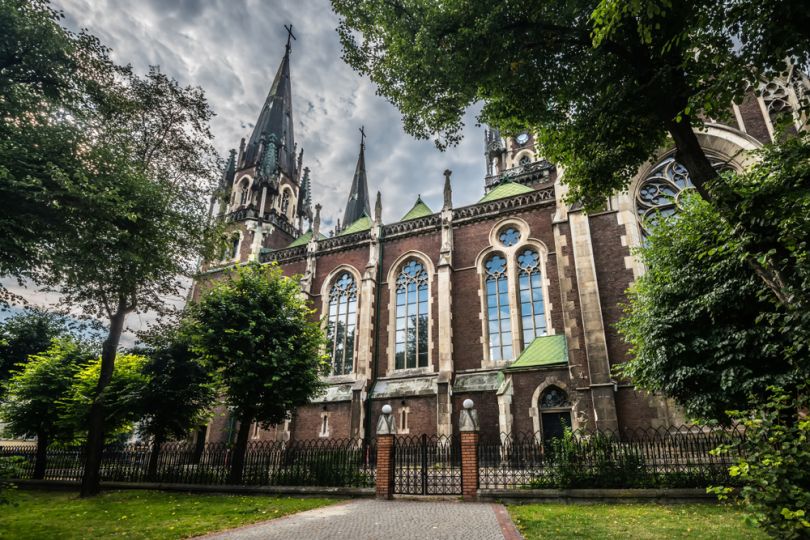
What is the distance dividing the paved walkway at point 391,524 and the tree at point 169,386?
29.4ft

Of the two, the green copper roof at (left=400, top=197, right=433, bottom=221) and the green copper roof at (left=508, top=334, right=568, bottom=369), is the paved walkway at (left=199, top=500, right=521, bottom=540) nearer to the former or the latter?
the green copper roof at (left=508, top=334, right=568, bottom=369)

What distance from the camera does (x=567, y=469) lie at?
36.9ft

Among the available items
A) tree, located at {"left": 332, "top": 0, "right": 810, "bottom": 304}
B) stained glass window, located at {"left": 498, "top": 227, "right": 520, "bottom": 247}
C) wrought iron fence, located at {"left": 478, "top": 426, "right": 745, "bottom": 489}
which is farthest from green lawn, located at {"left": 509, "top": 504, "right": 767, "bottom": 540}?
stained glass window, located at {"left": 498, "top": 227, "right": 520, "bottom": 247}

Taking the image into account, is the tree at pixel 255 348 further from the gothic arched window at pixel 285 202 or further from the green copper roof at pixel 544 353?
the gothic arched window at pixel 285 202

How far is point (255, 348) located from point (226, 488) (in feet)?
14.8

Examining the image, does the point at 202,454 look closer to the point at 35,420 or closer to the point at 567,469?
the point at 35,420

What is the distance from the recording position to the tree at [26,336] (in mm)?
29562

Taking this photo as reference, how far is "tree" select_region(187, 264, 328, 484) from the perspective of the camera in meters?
14.9

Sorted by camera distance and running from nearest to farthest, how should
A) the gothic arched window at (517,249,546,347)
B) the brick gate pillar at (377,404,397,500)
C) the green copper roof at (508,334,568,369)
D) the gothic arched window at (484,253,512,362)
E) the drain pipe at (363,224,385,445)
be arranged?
the brick gate pillar at (377,404,397,500) → the green copper roof at (508,334,568,369) → the gothic arched window at (517,249,546,347) → the gothic arched window at (484,253,512,362) → the drain pipe at (363,224,385,445)

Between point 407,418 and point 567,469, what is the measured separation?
35.0ft

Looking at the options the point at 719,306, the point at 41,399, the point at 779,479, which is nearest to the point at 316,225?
the point at 41,399

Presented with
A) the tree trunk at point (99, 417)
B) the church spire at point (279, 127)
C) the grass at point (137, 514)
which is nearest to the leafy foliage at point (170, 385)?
the tree trunk at point (99, 417)

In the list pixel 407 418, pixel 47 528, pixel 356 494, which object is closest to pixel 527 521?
pixel 356 494

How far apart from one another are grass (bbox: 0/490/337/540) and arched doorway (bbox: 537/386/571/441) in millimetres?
9797
